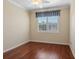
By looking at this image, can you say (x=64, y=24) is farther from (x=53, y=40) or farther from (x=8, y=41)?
(x=8, y=41)

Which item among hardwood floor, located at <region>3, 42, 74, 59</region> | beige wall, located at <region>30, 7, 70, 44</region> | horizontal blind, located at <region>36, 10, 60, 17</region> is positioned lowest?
hardwood floor, located at <region>3, 42, 74, 59</region>

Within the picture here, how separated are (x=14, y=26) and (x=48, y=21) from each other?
7.60ft

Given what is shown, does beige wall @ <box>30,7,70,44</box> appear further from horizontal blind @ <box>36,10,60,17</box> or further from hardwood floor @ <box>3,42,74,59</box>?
hardwood floor @ <box>3,42,74,59</box>

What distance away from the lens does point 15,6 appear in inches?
155

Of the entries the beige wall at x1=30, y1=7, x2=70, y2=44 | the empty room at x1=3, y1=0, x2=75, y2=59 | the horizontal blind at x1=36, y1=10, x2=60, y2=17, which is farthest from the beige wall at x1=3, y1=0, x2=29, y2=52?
the horizontal blind at x1=36, y1=10, x2=60, y2=17

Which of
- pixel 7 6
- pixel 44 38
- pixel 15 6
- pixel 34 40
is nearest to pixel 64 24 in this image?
pixel 44 38

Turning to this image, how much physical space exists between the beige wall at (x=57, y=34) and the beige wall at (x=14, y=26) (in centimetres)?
47

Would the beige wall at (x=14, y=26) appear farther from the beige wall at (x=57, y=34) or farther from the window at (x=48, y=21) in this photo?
the window at (x=48, y=21)

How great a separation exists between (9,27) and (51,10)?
286 centimetres

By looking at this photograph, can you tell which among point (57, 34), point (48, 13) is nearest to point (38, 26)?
point (48, 13)

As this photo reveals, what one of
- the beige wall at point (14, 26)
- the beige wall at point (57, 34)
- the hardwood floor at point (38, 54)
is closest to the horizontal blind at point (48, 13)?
the beige wall at point (57, 34)

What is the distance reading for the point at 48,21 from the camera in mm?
5043

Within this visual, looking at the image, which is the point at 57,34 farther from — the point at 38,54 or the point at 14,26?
the point at 14,26

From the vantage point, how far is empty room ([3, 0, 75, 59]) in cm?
356
